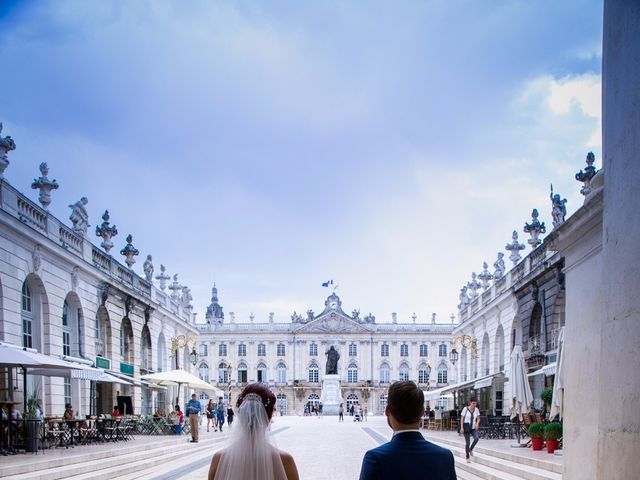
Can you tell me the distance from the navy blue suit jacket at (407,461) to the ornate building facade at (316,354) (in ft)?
327

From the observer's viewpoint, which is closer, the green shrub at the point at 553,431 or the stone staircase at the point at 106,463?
the stone staircase at the point at 106,463

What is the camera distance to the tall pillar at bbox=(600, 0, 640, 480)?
4574 mm

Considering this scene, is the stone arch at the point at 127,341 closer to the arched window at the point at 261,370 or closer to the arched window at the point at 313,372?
the arched window at the point at 261,370

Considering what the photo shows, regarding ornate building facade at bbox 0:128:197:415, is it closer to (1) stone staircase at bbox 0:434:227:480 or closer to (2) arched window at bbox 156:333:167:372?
(2) arched window at bbox 156:333:167:372

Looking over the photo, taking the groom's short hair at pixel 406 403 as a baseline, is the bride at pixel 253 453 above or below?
below

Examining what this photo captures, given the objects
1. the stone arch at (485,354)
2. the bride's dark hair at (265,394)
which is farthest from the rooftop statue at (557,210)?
the bride's dark hair at (265,394)

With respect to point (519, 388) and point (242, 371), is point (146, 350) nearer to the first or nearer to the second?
point (519, 388)

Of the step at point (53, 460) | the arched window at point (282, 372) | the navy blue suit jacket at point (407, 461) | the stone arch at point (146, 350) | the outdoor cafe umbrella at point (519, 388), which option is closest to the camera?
the navy blue suit jacket at point (407, 461)

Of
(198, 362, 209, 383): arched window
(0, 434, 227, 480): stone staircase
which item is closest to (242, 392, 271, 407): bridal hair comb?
(0, 434, 227, 480): stone staircase

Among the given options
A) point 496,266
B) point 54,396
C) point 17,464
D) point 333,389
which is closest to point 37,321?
point 54,396

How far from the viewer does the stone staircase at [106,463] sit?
1210 centimetres

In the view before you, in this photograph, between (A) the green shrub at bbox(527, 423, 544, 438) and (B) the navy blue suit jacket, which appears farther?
(A) the green shrub at bbox(527, 423, 544, 438)

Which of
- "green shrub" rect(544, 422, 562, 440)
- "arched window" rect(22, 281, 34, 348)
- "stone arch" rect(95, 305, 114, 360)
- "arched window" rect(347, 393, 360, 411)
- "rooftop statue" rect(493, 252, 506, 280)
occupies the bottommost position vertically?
"arched window" rect(347, 393, 360, 411)

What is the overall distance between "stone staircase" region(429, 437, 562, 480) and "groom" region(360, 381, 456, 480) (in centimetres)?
863
